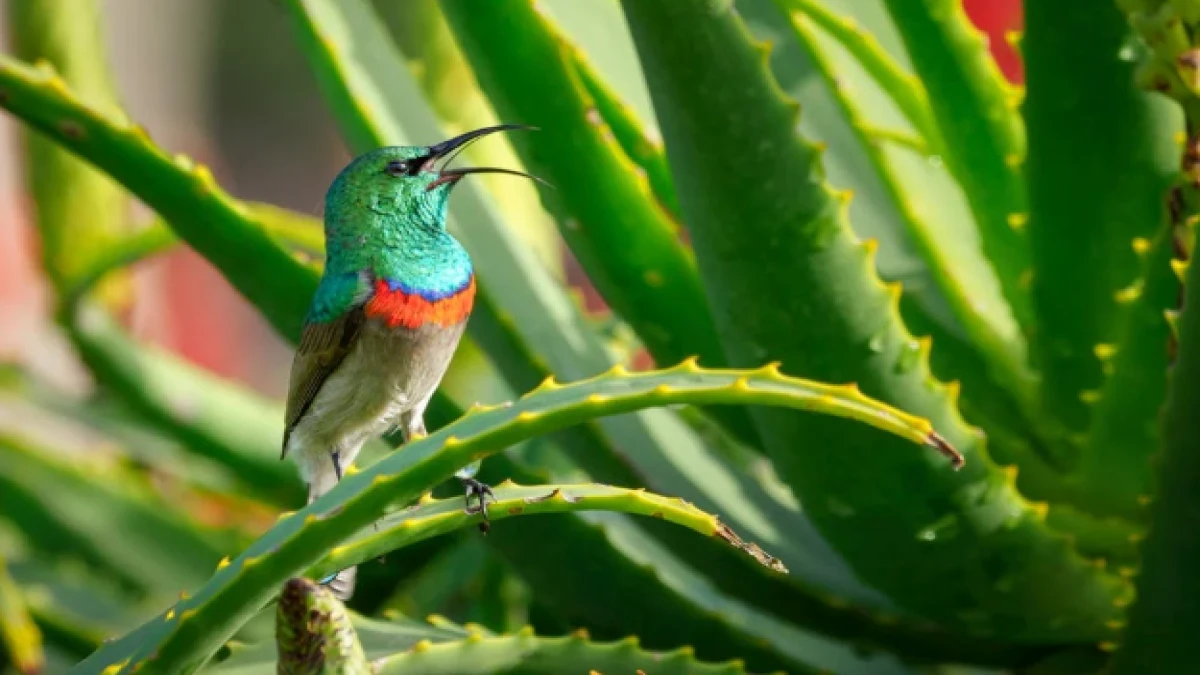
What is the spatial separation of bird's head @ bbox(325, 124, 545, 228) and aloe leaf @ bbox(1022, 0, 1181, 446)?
1.05 ft

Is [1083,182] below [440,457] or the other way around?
the other way around

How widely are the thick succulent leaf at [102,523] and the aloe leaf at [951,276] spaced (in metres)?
0.74

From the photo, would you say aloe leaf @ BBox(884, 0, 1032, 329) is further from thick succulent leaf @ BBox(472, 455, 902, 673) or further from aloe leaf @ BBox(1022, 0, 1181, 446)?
thick succulent leaf @ BBox(472, 455, 902, 673)

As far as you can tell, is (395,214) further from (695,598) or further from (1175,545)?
(1175,545)

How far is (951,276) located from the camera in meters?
1.06

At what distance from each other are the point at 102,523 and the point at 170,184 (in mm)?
649

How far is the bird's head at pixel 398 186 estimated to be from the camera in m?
0.94

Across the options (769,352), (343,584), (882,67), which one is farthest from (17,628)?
(882,67)

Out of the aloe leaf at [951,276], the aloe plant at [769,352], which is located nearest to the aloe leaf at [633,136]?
the aloe plant at [769,352]

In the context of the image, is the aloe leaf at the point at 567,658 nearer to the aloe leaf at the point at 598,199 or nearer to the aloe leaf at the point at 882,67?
the aloe leaf at the point at 598,199

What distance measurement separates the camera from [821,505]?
2.79 ft

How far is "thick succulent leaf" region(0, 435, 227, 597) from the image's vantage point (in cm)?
144

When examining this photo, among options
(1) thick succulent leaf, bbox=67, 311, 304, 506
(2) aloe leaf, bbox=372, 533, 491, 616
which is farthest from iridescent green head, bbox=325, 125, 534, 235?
(1) thick succulent leaf, bbox=67, 311, 304, 506

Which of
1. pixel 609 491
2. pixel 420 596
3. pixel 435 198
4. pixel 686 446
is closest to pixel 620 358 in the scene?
pixel 686 446
